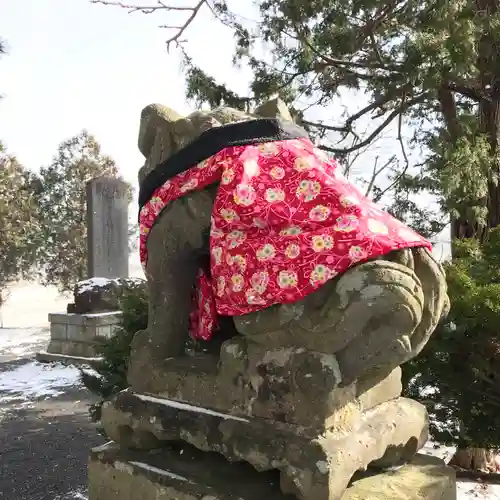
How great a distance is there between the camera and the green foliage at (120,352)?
371 centimetres

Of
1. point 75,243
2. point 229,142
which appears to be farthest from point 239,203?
point 75,243

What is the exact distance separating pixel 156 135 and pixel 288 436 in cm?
115

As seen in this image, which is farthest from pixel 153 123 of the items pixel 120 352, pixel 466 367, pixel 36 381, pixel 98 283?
pixel 98 283

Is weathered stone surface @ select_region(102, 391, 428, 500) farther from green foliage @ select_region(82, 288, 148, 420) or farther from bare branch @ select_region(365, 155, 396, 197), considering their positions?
bare branch @ select_region(365, 155, 396, 197)

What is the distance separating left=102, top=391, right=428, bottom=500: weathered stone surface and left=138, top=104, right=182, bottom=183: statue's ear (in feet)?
2.83

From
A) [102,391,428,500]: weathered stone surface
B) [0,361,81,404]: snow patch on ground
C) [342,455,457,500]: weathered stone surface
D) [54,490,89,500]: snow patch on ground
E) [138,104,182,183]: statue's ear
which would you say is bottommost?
[54,490,89,500]: snow patch on ground

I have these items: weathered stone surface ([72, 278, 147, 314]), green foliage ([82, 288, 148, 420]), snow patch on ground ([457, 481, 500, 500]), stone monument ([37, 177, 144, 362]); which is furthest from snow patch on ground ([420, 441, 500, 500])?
weathered stone surface ([72, 278, 147, 314])

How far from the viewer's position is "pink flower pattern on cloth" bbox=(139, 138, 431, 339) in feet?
4.96

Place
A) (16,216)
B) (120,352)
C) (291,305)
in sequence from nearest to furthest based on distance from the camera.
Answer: (291,305) → (120,352) → (16,216)

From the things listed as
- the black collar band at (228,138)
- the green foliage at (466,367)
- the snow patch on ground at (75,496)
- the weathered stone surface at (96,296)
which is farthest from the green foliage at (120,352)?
the weathered stone surface at (96,296)

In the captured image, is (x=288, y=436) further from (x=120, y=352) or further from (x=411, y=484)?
(x=120, y=352)

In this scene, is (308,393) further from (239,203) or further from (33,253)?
(33,253)

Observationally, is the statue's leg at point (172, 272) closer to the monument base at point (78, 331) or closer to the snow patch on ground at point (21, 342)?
A: the monument base at point (78, 331)

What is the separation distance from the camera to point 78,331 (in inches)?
328
